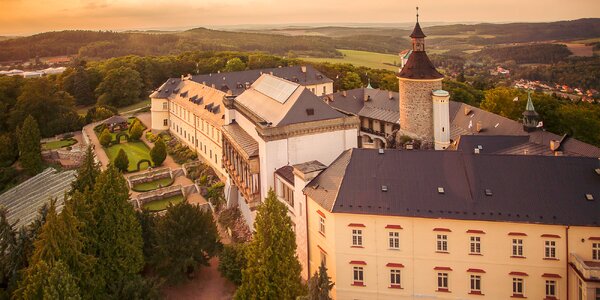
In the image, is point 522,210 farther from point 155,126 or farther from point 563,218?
point 155,126

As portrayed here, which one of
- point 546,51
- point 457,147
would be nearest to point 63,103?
point 457,147

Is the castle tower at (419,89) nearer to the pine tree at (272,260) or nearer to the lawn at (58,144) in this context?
the pine tree at (272,260)

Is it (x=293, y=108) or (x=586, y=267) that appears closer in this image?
(x=586, y=267)

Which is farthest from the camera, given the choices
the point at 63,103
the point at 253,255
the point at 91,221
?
the point at 63,103

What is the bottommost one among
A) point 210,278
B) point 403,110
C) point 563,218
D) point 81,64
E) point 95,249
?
point 210,278

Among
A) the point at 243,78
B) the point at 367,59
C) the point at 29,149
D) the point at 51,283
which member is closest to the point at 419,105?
the point at 51,283

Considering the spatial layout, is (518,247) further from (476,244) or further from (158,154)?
(158,154)
